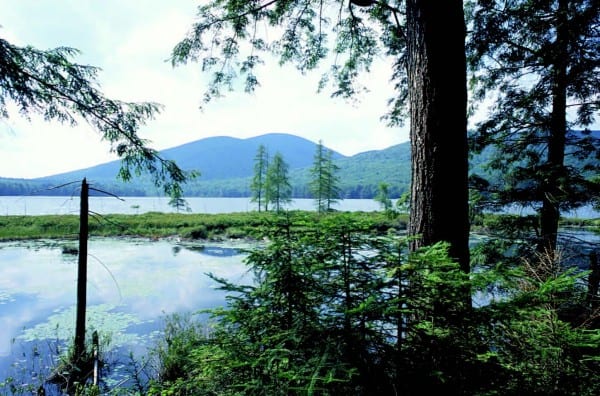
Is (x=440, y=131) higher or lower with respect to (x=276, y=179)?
lower

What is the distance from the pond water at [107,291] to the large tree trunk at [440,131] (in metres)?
3.48

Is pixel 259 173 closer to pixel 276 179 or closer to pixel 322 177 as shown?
pixel 276 179

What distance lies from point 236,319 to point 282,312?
0.75ft

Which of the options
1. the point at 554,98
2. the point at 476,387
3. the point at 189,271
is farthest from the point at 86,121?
the point at 189,271

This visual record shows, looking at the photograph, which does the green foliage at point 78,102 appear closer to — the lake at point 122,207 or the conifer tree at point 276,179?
the lake at point 122,207

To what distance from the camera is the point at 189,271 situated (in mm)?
14438

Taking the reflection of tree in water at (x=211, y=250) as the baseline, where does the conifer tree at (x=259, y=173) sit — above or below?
above

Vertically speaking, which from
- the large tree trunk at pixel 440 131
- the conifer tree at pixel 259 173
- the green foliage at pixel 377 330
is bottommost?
the green foliage at pixel 377 330

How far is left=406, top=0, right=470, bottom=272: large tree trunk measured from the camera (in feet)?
7.54

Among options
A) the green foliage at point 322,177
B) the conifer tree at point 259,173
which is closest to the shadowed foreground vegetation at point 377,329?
the green foliage at point 322,177

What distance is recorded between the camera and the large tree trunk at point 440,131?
2297 millimetres

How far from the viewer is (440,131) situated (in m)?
2.34

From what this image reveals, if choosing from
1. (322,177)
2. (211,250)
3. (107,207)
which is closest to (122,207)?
(107,207)

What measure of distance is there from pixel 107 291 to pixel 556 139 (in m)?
13.8
